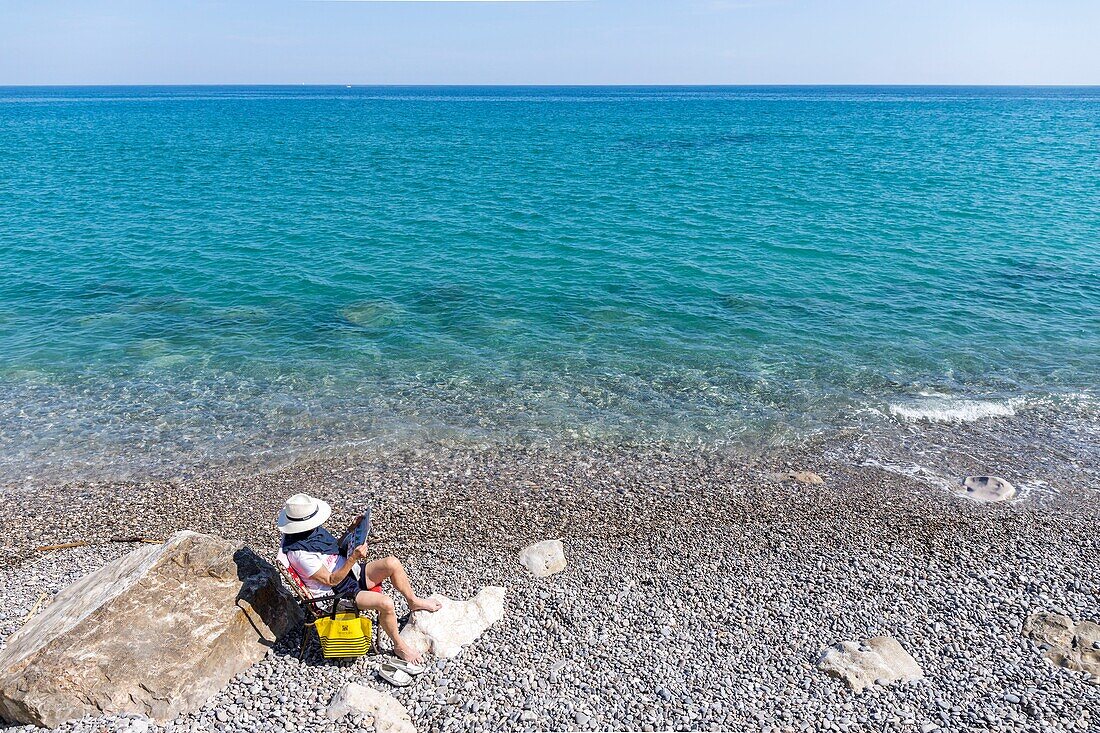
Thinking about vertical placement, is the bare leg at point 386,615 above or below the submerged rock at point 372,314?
above

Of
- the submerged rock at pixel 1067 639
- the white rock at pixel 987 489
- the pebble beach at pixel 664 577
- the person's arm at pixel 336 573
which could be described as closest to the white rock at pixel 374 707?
the pebble beach at pixel 664 577

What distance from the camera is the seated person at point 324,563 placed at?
10922mm

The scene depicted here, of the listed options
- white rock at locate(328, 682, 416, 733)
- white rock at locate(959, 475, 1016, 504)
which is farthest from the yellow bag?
white rock at locate(959, 475, 1016, 504)

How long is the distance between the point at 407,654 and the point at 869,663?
7170mm

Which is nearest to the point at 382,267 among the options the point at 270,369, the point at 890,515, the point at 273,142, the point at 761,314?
the point at 270,369

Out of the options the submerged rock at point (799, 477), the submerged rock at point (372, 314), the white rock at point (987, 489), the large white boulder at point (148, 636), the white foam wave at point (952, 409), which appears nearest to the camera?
the large white boulder at point (148, 636)

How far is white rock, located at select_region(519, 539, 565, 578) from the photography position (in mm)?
13630

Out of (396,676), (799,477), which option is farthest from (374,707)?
(799,477)

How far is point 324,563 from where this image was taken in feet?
36.3

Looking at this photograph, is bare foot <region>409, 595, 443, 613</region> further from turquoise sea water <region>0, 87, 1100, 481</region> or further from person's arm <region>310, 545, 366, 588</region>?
turquoise sea water <region>0, 87, 1100, 481</region>

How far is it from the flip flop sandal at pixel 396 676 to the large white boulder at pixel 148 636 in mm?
1902

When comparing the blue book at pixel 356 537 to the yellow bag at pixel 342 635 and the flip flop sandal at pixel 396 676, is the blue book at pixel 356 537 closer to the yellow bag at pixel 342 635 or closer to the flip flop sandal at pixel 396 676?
the yellow bag at pixel 342 635

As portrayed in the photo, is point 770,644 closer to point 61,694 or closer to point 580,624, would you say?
point 580,624

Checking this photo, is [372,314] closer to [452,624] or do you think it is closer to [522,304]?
→ [522,304]
